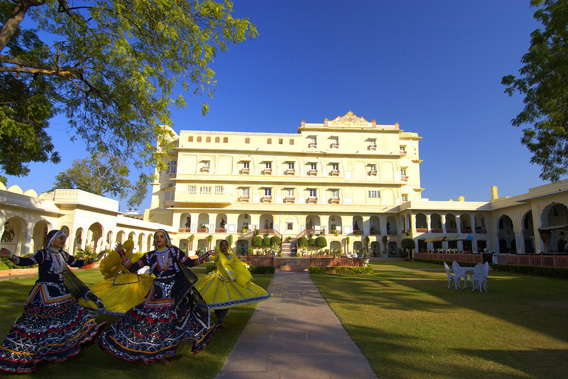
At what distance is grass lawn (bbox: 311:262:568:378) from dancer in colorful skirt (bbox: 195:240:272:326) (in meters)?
1.94

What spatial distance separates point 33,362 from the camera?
3.72 m

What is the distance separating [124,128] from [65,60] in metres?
2.33

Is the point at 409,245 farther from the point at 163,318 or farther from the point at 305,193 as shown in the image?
the point at 163,318

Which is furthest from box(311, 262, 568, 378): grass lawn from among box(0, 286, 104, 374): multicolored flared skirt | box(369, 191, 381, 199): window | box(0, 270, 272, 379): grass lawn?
box(369, 191, 381, 199): window

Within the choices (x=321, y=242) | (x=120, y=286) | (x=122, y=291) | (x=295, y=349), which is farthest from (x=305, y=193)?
(x=295, y=349)

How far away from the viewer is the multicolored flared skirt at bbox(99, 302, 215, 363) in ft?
12.7

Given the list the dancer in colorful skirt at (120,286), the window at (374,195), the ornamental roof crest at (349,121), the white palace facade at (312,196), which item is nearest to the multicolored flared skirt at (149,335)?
the dancer in colorful skirt at (120,286)

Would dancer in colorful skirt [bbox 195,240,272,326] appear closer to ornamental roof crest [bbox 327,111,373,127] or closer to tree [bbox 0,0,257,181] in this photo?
tree [bbox 0,0,257,181]

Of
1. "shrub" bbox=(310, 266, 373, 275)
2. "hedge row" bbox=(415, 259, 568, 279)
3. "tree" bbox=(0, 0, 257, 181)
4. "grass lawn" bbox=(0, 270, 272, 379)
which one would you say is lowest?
"grass lawn" bbox=(0, 270, 272, 379)

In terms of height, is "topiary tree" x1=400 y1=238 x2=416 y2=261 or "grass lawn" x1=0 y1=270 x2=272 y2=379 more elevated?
"topiary tree" x1=400 y1=238 x2=416 y2=261

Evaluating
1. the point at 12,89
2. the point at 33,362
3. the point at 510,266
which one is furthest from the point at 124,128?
the point at 510,266

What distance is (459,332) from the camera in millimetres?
5727

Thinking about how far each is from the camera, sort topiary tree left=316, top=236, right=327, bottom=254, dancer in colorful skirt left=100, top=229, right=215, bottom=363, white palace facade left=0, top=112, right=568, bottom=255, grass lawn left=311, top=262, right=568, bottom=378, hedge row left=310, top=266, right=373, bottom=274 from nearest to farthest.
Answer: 1. dancer in colorful skirt left=100, top=229, right=215, bottom=363
2. grass lawn left=311, top=262, right=568, bottom=378
3. hedge row left=310, top=266, right=373, bottom=274
4. topiary tree left=316, top=236, right=327, bottom=254
5. white palace facade left=0, top=112, right=568, bottom=255

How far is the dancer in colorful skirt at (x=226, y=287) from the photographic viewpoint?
5.47m
